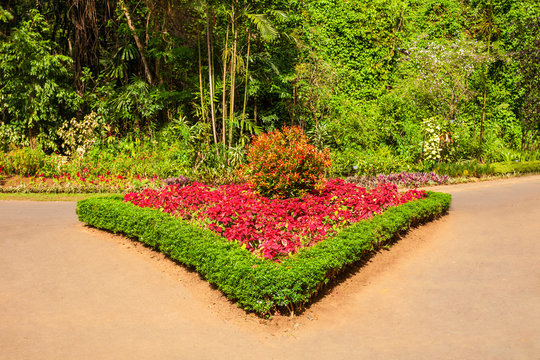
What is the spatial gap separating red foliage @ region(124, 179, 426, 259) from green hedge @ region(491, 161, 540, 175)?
168 inches

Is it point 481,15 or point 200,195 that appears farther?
point 481,15

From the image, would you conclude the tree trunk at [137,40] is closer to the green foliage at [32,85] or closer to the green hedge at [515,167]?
the green foliage at [32,85]

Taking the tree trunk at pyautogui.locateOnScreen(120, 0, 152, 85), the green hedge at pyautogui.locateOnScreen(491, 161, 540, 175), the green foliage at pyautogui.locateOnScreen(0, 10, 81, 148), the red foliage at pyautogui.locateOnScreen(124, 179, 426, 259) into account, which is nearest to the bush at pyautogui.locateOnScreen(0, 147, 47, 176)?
the green foliage at pyautogui.locateOnScreen(0, 10, 81, 148)

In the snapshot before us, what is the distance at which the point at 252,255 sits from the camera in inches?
198

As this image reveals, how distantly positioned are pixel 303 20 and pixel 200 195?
829 cm

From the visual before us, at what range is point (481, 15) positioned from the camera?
14.3 metres

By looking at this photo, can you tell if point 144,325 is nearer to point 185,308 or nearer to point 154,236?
point 185,308

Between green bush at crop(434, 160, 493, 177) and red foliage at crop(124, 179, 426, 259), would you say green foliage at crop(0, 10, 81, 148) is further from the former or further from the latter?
green bush at crop(434, 160, 493, 177)

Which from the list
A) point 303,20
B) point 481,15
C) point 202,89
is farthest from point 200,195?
point 481,15

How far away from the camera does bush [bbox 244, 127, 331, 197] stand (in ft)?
24.4

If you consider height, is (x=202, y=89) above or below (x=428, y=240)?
above

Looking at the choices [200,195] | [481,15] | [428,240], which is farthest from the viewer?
[481,15]

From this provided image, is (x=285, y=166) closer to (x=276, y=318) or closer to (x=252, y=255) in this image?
(x=252, y=255)

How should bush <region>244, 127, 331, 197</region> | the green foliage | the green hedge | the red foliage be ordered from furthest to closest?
the green foliage
the green hedge
bush <region>244, 127, 331, 197</region>
the red foliage
